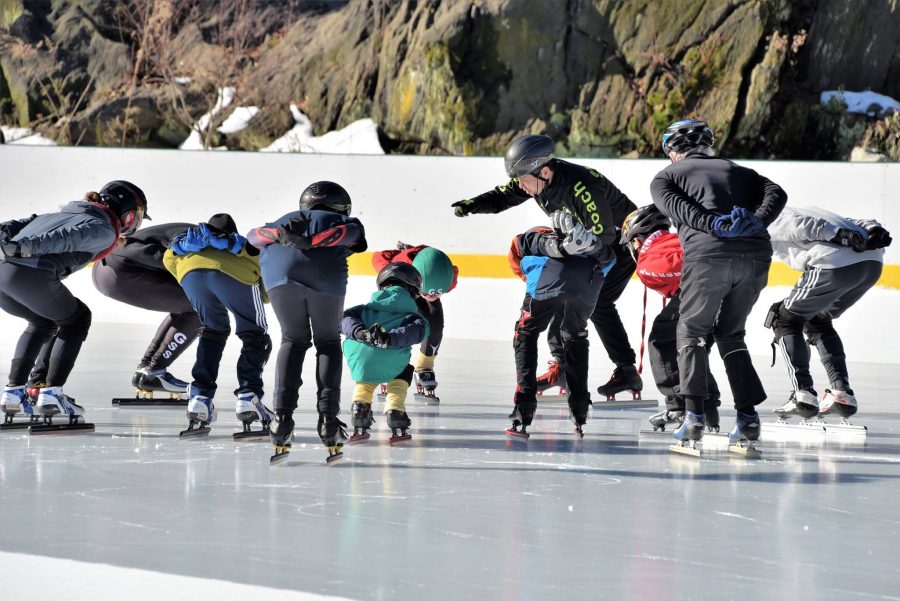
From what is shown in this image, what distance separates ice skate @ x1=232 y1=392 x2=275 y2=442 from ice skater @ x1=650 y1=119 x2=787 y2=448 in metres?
1.84

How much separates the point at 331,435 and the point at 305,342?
38cm

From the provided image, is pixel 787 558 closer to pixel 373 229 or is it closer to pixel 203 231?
pixel 203 231

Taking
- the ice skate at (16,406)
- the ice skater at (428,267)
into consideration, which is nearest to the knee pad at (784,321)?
the ice skater at (428,267)

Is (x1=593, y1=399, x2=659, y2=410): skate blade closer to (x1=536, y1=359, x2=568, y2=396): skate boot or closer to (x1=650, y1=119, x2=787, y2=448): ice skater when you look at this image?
(x1=536, y1=359, x2=568, y2=396): skate boot

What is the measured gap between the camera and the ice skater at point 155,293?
642cm

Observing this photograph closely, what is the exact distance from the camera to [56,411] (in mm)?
5359

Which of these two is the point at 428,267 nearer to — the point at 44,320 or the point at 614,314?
the point at 614,314

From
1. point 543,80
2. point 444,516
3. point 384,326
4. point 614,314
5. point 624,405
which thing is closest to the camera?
point 444,516

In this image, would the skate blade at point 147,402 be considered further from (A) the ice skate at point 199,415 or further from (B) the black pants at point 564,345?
(B) the black pants at point 564,345

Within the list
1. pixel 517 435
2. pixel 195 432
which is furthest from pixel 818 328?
pixel 195 432

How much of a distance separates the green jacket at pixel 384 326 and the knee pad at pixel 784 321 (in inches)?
72.8

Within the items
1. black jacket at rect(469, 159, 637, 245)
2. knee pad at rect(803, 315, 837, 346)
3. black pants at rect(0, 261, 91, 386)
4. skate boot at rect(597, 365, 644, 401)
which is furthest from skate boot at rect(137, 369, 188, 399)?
knee pad at rect(803, 315, 837, 346)

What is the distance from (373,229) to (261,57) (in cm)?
755

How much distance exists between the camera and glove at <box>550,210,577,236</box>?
5.39 metres
